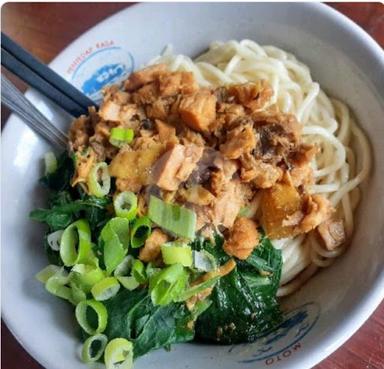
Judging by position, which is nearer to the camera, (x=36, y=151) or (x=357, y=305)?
(x=357, y=305)

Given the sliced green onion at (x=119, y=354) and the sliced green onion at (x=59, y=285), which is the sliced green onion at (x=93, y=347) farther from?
the sliced green onion at (x=59, y=285)

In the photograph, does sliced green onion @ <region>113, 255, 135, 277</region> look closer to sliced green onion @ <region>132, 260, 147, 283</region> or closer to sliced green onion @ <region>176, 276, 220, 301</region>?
sliced green onion @ <region>132, 260, 147, 283</region>

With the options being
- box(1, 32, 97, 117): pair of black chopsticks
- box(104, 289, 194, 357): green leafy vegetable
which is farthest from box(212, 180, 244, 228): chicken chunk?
box(1, 32, 97, 117): pair of black chopsticks

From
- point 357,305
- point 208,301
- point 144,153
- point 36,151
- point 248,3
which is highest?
point 248,3

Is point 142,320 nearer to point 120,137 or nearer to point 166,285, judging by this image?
point 166,285

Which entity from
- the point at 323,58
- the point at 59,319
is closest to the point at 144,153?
the point at 59,319

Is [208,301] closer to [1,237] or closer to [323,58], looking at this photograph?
[1,237]
